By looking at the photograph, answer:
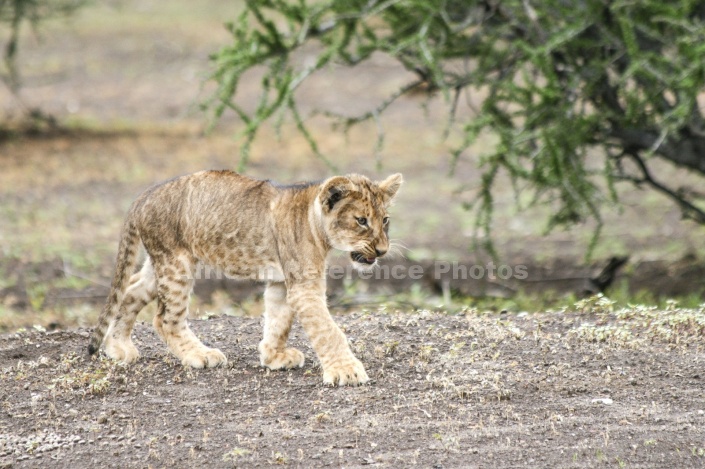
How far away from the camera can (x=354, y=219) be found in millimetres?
5598

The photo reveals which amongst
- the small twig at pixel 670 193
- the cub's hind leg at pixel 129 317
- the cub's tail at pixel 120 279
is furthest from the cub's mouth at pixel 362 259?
the small twig at pixel 670 193

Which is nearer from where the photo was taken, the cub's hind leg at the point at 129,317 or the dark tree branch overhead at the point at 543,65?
the cub's hind leg at the point at 129,317

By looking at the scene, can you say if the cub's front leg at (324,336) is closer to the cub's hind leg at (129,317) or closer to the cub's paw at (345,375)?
the cub's paw at (345,375)

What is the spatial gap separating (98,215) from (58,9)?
436cm

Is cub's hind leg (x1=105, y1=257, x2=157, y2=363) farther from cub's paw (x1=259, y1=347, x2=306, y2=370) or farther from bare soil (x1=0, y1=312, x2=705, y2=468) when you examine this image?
cub's paw (x1=259, y1=347, x2=306, y2=370)

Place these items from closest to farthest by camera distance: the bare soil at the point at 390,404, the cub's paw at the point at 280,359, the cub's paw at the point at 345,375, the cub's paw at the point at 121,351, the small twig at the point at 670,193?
the bare soil at the point at 390,404
the cub's paw at the point at 345,375
the cub's paw at the point at 280,359
the cub's paw at the point at 121,351
the small twig at the point at 670,193

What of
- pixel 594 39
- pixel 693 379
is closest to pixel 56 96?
pixel 594 39

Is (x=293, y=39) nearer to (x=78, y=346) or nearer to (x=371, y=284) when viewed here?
(x=371, y=284)

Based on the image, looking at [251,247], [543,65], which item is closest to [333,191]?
[251,247]

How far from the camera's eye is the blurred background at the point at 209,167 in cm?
933

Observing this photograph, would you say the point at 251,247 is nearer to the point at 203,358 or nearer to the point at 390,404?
the point at 203,358

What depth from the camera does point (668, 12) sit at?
7.91 meters

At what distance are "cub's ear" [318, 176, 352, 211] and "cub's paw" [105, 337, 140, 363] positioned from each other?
58.0 inches

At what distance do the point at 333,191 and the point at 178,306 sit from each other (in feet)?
3.84
